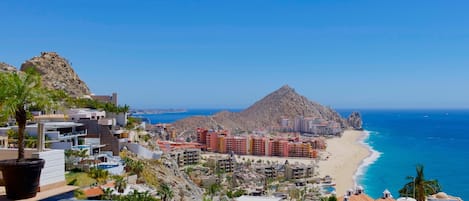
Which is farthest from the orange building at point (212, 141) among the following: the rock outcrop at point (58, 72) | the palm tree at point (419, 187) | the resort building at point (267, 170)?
the palm tree at point (419, 187)

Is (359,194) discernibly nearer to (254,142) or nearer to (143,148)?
(143,148)

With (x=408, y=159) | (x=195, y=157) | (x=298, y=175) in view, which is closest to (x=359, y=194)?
(x=298, y=175)

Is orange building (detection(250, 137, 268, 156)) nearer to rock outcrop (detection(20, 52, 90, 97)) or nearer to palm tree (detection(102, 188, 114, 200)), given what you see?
rock outcrop (detection(20, 52, 90, 97))

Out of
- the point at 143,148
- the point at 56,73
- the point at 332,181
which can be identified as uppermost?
the point at 56,73

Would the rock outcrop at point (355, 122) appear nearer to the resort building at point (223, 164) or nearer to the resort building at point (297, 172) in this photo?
the resort building at point (297, 172)

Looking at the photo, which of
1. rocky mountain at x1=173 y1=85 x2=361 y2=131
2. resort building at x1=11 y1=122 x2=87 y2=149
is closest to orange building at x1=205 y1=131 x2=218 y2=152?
rocky mountain at x1=173 y1=85 x2=361 y2=131

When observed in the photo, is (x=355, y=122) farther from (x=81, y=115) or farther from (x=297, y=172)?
(x=81, y=115)
